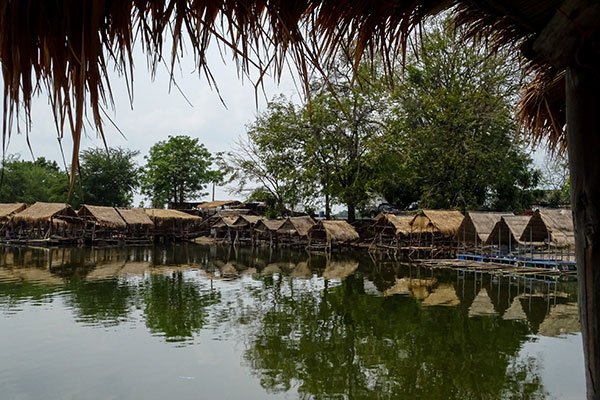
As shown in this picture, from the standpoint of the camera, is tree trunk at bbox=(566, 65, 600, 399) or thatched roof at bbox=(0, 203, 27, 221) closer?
tree trunk at bbox=(566, 65, 600, 399)

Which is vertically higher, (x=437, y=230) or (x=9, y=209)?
(x=9, y=209)

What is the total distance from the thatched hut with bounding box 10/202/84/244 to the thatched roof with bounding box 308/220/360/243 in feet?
43.1

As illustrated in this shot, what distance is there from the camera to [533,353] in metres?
7.23

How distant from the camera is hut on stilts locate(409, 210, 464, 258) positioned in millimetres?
19922

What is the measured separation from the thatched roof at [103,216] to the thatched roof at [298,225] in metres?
8.81

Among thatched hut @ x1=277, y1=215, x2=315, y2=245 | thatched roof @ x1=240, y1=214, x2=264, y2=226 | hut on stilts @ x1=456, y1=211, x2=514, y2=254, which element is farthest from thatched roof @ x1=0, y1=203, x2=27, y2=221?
hut on stilts @ x1=456, y1=211, x2=514, y2=254

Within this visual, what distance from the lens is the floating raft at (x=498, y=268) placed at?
1397cm

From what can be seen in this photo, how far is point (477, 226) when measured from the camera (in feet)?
58.0

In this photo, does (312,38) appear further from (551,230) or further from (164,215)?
(164,215)

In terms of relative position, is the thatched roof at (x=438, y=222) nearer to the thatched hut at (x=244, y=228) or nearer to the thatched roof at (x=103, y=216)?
the thatched hut at (x=244, y=228)

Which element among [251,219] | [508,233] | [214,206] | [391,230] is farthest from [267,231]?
[508,233]

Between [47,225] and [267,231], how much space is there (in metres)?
12.0

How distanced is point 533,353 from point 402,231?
45.8ft

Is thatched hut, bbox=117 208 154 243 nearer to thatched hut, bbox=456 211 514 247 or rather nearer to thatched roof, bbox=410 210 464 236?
thatched roof, bbox=410 210 464 236
